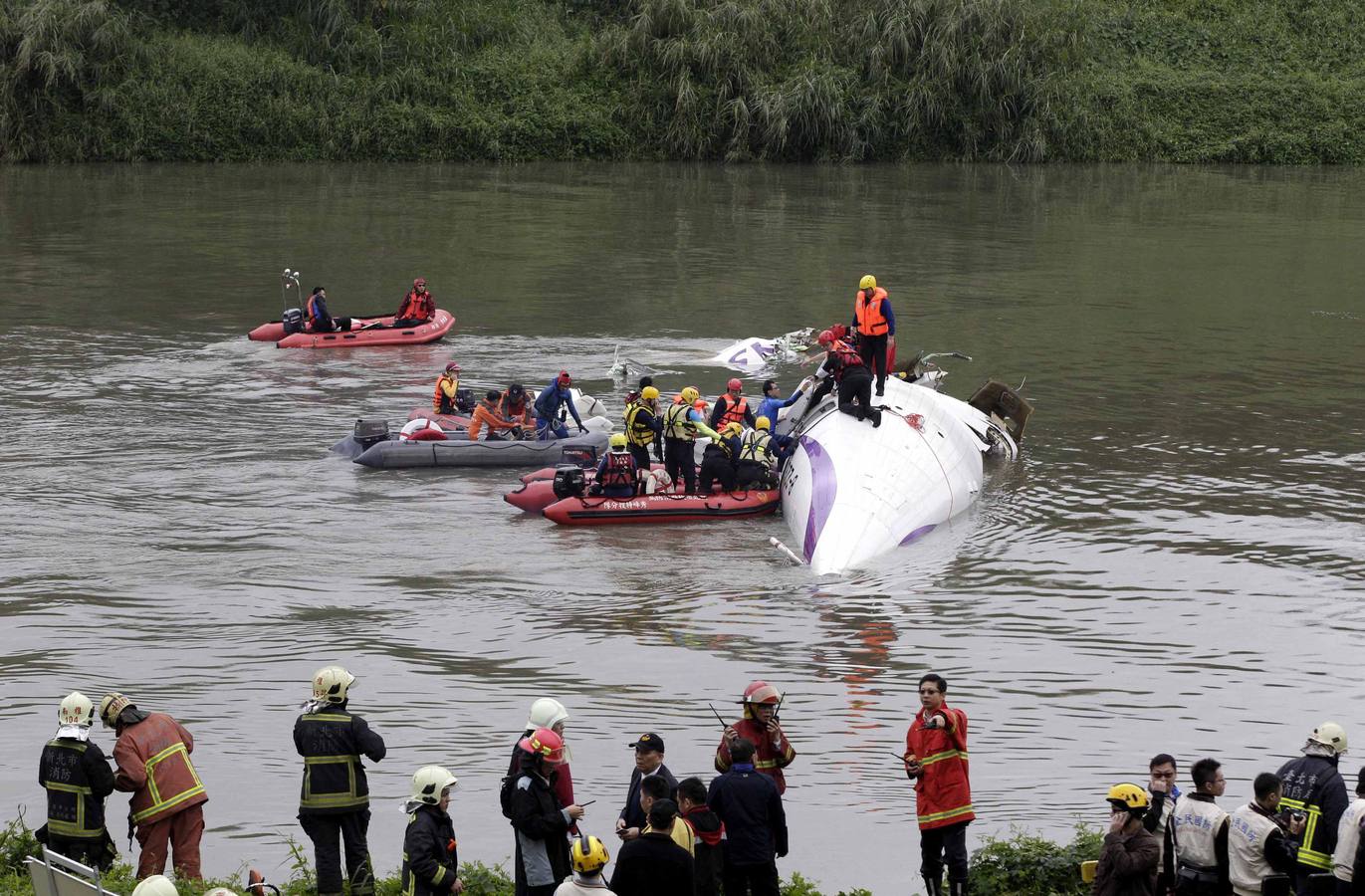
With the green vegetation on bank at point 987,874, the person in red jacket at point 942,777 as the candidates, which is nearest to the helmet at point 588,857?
the green vegetation on bank at point 987,874

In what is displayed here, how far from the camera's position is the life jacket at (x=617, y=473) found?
20812 millimetres

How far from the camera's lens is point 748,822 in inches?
373

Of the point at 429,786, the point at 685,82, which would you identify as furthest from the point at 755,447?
the point at 685,82

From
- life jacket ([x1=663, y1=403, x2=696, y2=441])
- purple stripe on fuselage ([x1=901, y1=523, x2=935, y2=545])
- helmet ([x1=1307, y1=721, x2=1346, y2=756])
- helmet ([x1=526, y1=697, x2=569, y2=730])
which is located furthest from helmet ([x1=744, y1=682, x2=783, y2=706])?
life jacket ([x1=663, y1=403, x2=696, y2=441])

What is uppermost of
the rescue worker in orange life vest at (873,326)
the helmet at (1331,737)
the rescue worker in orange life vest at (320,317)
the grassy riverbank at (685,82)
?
the grassy riverbank at (685,82)

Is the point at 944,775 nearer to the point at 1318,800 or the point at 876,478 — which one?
the point at 1318,800

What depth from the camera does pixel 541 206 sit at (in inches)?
1909

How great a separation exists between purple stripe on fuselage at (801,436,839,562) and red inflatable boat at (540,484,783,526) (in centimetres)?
95

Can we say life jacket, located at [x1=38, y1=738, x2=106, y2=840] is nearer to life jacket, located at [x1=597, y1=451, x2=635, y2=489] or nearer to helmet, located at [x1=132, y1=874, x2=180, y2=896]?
helmet, located at [x1=132, y1=874, x2=180, y2=896]

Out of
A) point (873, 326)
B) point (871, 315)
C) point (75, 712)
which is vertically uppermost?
point (871, 315)

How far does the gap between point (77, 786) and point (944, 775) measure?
5.10 m

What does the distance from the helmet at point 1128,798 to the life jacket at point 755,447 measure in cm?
1260

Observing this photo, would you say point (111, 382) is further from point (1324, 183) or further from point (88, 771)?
point (1324, 183)

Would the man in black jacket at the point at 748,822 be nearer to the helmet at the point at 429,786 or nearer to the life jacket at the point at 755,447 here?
the helmet at the point at 429,786
